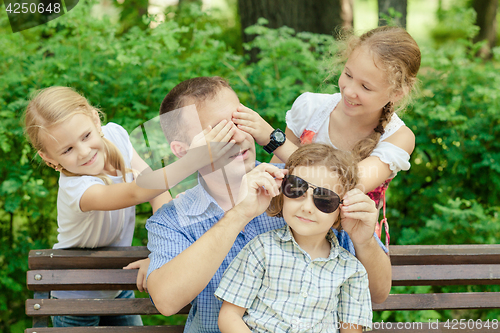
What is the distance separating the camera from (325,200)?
70.5 inches

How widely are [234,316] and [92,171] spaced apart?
106 cm

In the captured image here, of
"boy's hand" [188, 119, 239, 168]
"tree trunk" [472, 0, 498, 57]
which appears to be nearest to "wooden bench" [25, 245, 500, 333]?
"boy's hand" [188, 119, 239, 168]

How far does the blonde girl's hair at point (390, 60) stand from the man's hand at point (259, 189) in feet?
2.10

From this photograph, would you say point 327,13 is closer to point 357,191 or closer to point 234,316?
point 357,191

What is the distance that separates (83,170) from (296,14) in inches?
145

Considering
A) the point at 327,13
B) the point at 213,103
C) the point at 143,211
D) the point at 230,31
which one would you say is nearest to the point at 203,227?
the point at 213,103

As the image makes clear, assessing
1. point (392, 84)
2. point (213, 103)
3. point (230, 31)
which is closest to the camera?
point (213, 103)

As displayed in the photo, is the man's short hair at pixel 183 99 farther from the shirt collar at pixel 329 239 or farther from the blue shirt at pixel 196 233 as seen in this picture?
the shirt collar at pixel 329 239

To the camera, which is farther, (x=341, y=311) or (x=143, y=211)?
(x=143, y=211)

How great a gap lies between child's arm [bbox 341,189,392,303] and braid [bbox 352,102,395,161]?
0.50 metres

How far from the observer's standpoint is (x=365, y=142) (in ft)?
7.77

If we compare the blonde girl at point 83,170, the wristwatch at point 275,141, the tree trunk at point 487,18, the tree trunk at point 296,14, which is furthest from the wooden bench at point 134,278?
the tree trunk at point 487,18

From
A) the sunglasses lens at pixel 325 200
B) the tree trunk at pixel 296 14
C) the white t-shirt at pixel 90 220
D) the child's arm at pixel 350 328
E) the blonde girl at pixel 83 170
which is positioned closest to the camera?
the sunglasses lens at pixel 325 200

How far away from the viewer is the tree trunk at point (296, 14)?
16.6ft
